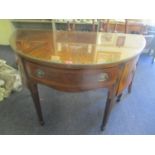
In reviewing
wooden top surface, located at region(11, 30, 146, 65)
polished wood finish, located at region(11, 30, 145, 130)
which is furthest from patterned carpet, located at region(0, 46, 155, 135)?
wooden top surface, located at region(11, 30, 146, 65)

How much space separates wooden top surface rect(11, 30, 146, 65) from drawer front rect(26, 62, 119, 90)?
6cm

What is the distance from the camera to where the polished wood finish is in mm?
896

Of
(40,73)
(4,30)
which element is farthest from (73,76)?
(4,30)

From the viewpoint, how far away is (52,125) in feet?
4.55

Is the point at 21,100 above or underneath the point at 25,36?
underneath

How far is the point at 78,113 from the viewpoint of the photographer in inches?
58.8

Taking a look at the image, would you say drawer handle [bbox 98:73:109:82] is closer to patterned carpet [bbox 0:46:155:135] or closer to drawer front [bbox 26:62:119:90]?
drawer front [bbox 26:62:119:90]

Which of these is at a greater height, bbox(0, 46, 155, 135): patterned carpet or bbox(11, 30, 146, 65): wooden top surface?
bbox(11, 30, 146, 65): wooden top surface

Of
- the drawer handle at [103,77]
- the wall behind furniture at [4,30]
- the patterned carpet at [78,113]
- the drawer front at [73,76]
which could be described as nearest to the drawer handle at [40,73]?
the drawer front at [73,76]

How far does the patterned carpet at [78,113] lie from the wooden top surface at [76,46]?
0.66 m
